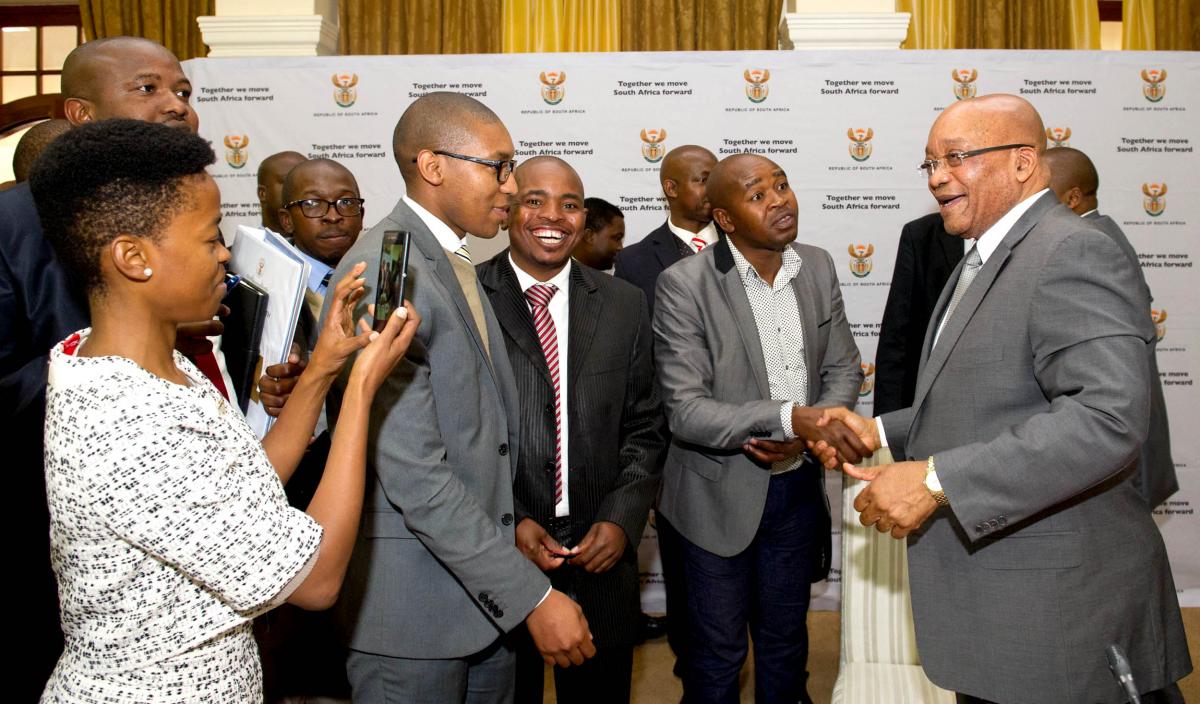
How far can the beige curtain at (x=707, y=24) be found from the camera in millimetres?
5855

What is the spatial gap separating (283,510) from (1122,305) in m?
1.60

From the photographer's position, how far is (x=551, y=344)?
8.97 feet

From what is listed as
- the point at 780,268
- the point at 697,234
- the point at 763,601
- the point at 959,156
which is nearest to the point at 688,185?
the point at 697,234

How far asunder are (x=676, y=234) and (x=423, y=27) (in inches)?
110

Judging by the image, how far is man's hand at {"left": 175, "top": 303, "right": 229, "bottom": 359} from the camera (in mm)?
1891

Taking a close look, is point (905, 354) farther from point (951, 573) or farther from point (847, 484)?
point (951, 573)

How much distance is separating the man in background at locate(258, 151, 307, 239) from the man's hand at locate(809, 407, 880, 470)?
91.5 inches

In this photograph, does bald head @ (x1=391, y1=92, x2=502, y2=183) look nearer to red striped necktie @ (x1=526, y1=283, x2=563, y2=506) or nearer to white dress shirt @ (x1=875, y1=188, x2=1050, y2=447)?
red striped necktie @ (x1=526, y1=283, x2=563, y2=506)

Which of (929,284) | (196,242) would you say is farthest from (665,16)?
(196,242)

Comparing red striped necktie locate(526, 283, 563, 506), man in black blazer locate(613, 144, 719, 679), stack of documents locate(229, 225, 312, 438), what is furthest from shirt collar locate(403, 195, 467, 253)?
man in black blazer locate(613, 144, 719, 679)

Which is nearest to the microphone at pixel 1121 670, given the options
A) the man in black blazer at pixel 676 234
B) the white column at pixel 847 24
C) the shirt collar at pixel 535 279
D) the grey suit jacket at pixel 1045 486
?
the grey suit jacket at pixel 1045 486

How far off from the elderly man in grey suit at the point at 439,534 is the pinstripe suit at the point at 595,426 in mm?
538

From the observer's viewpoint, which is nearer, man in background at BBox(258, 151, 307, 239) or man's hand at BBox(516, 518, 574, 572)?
man's hand at BBox(516, 518, 574, 572)

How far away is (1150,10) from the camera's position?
5.98 metres
